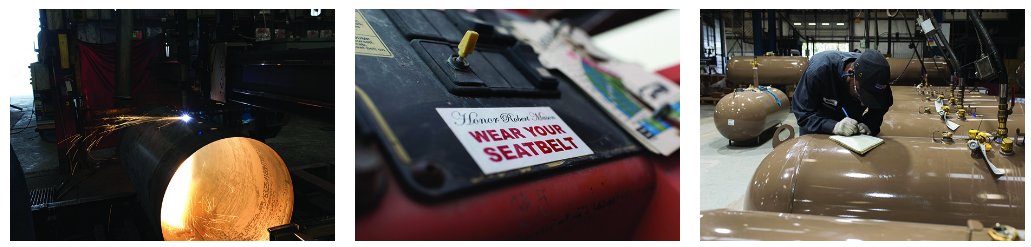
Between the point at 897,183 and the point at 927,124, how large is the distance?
2597 millimetres

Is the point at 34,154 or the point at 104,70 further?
the point at 34,154

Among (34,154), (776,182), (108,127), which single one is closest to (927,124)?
(776,182)

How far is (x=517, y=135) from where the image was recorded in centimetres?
85

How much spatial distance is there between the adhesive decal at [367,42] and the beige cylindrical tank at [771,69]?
29.0 ft

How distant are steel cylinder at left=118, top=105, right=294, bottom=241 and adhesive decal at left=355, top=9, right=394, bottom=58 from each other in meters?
1.53

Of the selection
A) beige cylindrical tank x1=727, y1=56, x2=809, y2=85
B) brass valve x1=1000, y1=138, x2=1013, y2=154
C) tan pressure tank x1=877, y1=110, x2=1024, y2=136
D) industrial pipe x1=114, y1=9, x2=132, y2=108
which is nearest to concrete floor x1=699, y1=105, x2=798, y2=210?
tan pressure tank x1=877, y1=110, x2=1024, y2=136

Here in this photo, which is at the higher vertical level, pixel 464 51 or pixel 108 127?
pixel 464 51

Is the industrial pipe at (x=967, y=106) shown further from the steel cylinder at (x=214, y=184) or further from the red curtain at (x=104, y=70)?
the red curtain at (x=104, y=70)

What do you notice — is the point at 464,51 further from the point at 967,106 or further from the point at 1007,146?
the point at 967,106

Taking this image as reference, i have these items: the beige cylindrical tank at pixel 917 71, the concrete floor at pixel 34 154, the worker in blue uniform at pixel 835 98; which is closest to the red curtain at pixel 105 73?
the concrete floor at pixel 34 154

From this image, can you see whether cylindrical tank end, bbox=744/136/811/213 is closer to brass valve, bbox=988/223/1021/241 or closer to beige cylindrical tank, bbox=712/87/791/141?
brass valve, bbox=988/223/1021/241

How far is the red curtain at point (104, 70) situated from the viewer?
547cm
